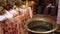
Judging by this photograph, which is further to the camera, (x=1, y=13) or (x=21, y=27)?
(x=21, y=27)

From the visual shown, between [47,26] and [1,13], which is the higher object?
[1,13]

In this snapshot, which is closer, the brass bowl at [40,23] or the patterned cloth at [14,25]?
the patterned cloth at [14,25]

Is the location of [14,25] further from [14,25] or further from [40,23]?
[40,23]

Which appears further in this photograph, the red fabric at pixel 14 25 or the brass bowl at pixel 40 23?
the brass bowl at pixel 40 23

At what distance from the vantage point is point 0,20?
1.61 metres

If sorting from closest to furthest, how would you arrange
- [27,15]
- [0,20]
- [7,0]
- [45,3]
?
[0,20], [7,0], [27,15], [45,3]

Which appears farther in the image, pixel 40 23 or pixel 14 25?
pixel 40 23

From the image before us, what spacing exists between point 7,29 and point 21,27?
0.21 meters

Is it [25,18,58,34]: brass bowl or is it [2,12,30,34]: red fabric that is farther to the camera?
[25,18,58,34]: brass bowl

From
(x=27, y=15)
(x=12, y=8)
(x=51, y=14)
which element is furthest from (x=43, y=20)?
(x=51, y=14)

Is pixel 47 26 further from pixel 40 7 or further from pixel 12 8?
pixel 40 7

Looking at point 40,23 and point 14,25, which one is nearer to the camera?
point 14,25

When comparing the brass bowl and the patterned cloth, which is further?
the brass bowl

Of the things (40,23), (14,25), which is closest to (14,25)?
(14,25)
